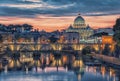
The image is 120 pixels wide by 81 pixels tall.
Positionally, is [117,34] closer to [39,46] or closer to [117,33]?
[117,33]

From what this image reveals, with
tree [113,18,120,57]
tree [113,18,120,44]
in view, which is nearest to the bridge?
tree [113,18,120,57]

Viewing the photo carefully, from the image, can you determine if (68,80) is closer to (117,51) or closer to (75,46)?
(117,51)

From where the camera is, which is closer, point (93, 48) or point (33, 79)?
point (33, 79)

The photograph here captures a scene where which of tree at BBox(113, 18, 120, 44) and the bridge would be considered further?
the bridge

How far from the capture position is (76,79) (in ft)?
202

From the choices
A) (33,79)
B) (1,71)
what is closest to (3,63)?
(1,71)

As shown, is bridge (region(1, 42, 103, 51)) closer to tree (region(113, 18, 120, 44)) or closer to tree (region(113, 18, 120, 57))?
tree (region(113, 18, 120, 57))

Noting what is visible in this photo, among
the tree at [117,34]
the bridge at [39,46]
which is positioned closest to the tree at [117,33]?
the tree at [117,34]

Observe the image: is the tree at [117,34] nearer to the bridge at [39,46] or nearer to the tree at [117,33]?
the tree at [117,33]

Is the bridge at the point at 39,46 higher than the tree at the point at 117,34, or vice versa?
the tree at the point at 117,34

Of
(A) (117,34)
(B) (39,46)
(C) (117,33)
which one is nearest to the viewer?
(A) (117,34)

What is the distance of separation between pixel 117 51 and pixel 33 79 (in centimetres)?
4024

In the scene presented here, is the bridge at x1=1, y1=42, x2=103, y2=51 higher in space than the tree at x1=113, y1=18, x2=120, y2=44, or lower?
lower

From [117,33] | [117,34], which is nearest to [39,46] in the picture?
[117,33]
